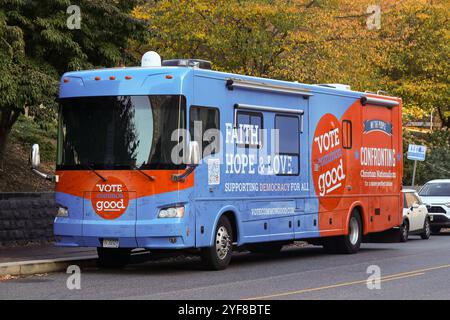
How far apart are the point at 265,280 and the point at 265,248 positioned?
607 centimetres

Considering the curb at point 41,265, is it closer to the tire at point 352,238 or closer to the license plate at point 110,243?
the license plate at point 110,243

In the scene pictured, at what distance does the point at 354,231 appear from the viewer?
2181 cm

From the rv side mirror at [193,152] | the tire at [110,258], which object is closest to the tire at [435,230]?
the tire at [110,258]

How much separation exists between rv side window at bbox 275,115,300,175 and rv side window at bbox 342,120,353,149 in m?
2.08

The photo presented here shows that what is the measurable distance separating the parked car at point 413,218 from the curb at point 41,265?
11.5 metres

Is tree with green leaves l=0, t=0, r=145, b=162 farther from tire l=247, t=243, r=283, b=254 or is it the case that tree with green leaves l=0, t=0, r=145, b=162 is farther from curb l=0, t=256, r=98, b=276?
tire l=247, t=243, r=283, b=254

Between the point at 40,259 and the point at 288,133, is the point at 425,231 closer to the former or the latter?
the point at 288,133

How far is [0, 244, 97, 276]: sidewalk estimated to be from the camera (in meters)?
16.3

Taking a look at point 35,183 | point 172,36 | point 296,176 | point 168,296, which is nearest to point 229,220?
point 296,176

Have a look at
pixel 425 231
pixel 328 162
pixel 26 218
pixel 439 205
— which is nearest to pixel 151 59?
pixel 328 162

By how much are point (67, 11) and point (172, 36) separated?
12.5m

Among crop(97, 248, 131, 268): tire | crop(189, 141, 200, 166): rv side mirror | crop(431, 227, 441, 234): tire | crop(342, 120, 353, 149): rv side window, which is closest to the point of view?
crop(189, 141, 200, 166): rv side mirror

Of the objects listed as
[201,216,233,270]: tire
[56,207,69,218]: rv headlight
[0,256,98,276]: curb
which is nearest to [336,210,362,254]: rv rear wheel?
[201,216,233,270]: tire

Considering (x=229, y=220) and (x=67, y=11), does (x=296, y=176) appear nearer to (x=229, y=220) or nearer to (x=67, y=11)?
(x=229, y=220)
